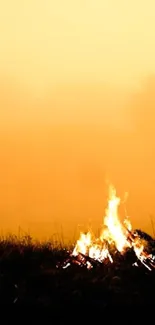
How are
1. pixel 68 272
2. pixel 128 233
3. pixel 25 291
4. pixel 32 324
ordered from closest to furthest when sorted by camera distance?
pixel 32 324
pixel 25 291
pixel 68 272
pixel 128 233

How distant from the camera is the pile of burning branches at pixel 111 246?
1424cm

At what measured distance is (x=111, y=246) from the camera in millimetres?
14953

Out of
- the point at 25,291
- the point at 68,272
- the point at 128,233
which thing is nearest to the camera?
the point at 25,291

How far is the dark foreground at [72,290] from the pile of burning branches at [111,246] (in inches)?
7.0

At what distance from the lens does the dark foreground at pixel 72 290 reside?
12.1 metres

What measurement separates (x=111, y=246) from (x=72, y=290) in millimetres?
2362

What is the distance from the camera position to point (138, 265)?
14.0 meters

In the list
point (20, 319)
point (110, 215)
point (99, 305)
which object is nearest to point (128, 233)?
point (110, 215)

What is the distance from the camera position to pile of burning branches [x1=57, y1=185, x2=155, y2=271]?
14.2 meters

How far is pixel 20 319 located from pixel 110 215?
4.24 meters

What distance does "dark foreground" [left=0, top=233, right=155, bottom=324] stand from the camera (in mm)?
12125

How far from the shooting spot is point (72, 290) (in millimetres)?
12836

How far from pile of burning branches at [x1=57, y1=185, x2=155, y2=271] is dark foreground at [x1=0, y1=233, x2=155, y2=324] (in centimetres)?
18

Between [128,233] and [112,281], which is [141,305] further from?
[128,233]
